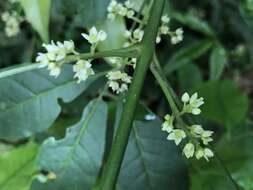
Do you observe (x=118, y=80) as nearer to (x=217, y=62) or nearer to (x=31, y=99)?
(x=31, y=99)

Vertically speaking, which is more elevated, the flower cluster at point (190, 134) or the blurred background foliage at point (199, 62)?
the flower cluster at point (190, 134)

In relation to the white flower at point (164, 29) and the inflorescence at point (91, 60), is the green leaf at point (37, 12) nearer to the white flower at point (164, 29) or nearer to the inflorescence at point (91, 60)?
the inflorescence at point (91, 60)

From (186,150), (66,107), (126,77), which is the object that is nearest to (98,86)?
(66,107)

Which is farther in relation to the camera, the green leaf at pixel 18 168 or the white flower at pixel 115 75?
the green leaf at pixel 18 168

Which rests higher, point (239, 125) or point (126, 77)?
point (126, 77)

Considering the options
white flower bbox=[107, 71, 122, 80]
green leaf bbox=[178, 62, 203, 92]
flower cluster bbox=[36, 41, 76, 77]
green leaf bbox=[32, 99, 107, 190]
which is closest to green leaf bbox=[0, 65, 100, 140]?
green leaf bbox=[32, 99, 107, 190]

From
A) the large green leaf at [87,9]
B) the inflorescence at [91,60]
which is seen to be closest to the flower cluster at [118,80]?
the inflorescence at [91,60]

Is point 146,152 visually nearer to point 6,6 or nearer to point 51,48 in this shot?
point 51,48
